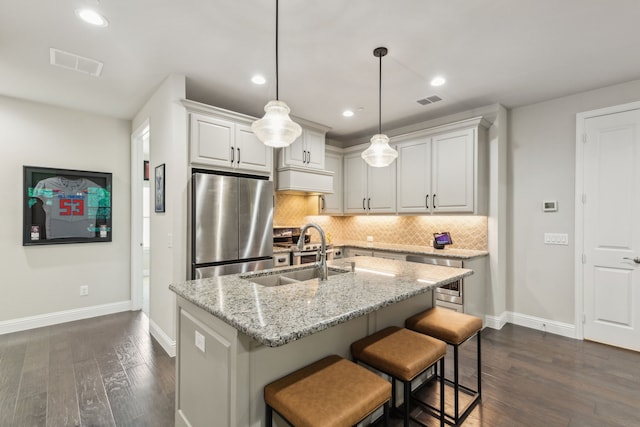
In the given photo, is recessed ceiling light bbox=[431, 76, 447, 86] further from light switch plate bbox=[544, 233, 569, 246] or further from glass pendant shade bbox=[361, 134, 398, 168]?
light switch plate bbox=[544, 233, 569, 246]

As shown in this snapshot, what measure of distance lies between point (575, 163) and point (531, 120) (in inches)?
28.8

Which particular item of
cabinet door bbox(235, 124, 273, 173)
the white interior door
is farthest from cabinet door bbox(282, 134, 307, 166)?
the white interior door

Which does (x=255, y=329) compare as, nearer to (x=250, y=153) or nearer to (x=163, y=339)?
(x=163, y=339)

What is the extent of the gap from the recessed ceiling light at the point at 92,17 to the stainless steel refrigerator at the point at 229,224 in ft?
4.33

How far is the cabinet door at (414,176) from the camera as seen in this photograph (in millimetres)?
4168

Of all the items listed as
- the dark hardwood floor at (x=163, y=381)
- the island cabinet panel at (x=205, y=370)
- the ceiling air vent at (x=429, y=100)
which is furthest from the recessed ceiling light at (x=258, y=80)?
the dark hardwood floor at (x=163, y=381)

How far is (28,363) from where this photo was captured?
2822 mm

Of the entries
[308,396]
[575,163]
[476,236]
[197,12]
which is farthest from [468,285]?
[197,12]

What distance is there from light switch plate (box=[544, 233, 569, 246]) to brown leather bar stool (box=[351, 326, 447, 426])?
2770 millimetres

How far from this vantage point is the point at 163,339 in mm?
3164

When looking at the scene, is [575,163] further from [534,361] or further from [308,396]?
[308,396]

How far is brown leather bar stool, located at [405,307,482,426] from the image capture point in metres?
1.97

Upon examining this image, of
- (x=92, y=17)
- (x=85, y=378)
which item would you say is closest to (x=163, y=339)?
(x=85, y=378)

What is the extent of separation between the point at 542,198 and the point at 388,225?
2110 mm
